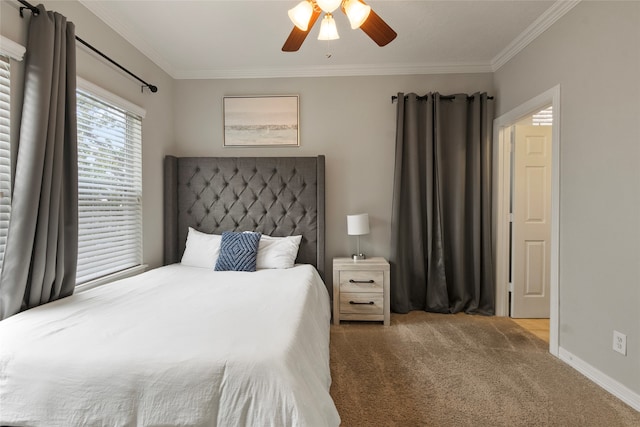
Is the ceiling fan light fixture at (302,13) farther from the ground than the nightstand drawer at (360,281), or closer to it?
farther from the ground

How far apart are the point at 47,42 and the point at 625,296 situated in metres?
3.68

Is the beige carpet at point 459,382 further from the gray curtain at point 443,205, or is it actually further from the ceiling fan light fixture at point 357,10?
the ceiling fan light fixture at point 357,10

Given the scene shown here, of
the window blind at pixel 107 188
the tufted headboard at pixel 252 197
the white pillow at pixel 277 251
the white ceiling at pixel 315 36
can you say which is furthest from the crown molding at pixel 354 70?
the white pillow at pixel 277 251

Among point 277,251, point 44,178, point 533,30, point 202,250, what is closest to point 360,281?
point 277,251

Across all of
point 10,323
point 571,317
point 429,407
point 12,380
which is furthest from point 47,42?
point 571,317

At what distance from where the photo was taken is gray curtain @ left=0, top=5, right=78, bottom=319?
168 cm

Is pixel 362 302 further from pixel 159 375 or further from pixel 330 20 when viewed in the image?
pixel 330 20

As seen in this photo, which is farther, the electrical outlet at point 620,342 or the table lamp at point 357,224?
the table lamp at point 357,224

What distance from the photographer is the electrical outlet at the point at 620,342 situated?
1835mm

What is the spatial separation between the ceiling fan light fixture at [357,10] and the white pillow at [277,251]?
199cm

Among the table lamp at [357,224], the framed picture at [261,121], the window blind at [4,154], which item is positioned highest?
the framed picture at [261,121]

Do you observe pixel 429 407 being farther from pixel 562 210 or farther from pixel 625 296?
pixel 562 210

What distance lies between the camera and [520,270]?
323cm

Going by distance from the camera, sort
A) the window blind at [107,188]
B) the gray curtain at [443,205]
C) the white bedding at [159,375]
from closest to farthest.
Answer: the white bedding at [159,375]
the window blind at [107,188]
the gray curtain at [443,205]
